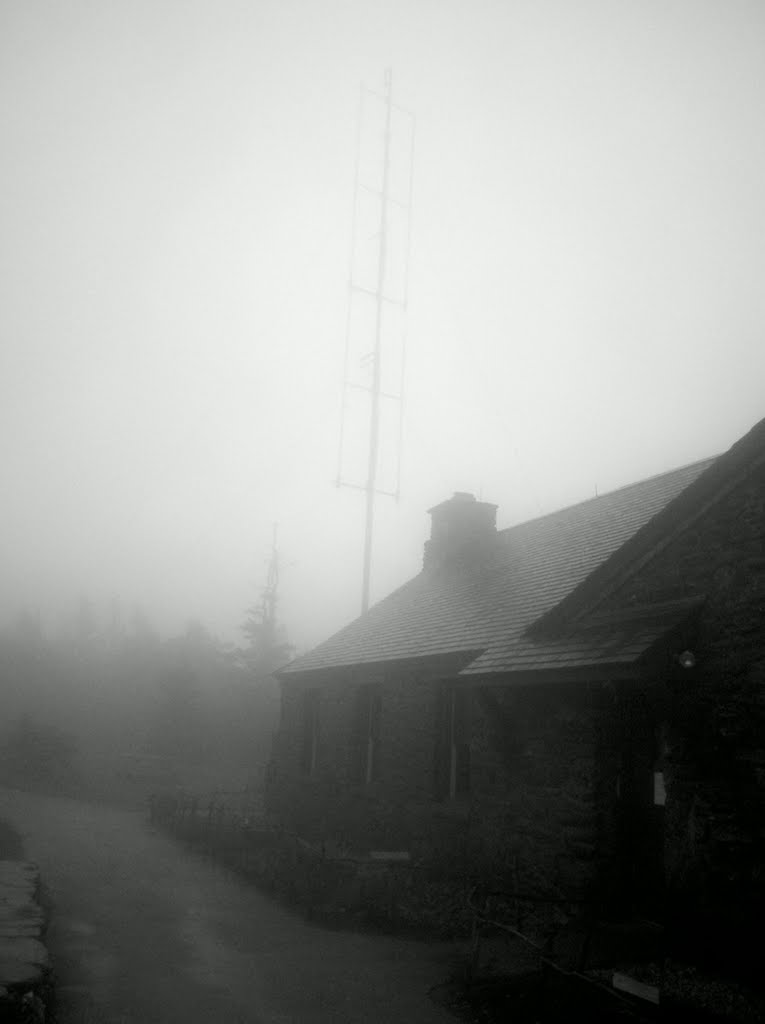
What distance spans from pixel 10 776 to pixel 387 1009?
3066 cm

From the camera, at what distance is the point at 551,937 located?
6.88 m

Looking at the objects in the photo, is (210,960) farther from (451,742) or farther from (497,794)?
(451,742)

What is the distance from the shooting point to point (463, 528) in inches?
850

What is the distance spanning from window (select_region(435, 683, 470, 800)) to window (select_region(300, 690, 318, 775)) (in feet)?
21.8

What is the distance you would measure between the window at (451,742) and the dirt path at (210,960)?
12.7 ft

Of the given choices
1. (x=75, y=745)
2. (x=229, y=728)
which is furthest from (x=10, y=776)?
(x=229, y=728)

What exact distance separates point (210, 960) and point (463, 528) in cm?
1460

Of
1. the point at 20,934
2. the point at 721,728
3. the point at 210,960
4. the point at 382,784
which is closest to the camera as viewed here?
the point at 20,934

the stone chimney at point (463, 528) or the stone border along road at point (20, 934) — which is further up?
the stone chimney at point (463, 528)

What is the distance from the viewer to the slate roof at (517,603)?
31.8 ft

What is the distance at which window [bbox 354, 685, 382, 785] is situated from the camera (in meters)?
17.0

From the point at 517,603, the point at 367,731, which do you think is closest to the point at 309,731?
the point at 367,731

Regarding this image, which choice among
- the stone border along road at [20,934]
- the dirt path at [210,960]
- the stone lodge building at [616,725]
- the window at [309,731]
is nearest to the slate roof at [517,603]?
the stone lodge building at [616,725]

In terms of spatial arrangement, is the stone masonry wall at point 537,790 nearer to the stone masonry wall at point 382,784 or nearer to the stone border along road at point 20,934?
the stone masonry wall at point 382,784
